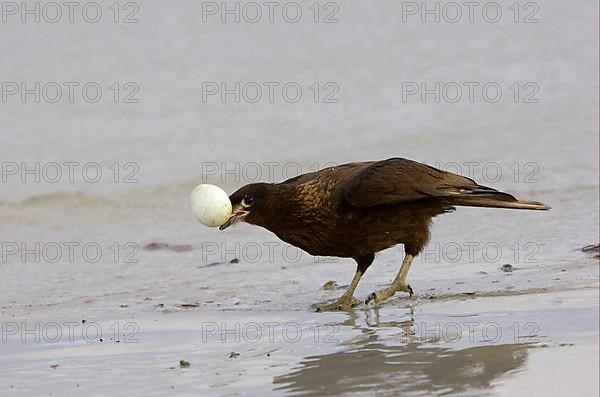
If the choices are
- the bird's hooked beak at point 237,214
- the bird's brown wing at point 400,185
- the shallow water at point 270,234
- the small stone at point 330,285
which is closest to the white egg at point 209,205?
the bird's hooked beak at point 237,214

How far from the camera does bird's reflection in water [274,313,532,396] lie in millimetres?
5320

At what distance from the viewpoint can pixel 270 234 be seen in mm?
10172

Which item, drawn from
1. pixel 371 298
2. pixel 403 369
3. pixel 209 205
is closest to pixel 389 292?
pixel 371 298

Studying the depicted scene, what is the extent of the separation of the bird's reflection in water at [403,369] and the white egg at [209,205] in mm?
1496

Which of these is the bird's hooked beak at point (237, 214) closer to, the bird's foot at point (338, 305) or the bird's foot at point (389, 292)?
the bird's foot at point (338, 305)

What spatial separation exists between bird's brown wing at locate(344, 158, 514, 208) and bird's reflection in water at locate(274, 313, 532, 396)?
54.7 inches

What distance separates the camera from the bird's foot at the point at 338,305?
7.33m

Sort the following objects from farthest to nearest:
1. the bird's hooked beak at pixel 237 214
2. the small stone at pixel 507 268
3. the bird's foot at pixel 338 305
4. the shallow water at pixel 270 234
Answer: the small stone at pixel 507 268, the bird's hooked beak at pixel 237 214, the bird's foot at pixel 338 305, the shallow water at pixel 270 234

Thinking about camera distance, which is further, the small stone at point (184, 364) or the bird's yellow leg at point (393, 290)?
the bird's yellow leg at point (393, 290)

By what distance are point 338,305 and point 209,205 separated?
972 mm

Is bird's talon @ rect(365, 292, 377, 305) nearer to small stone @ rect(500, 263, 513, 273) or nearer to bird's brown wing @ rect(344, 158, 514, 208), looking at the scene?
bird's brown wing @ rect(344, 158, 514, 208)

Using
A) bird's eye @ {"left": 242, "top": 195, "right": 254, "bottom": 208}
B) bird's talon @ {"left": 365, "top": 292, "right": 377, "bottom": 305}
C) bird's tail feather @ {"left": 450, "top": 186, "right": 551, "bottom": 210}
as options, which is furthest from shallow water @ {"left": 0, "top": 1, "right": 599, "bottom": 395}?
bird's eye @ {"left": 242, "top": 195, "right": 254, "bottom": 208}

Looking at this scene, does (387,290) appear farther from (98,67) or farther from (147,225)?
(98,67)

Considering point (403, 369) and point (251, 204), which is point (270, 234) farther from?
point (403, 369)
